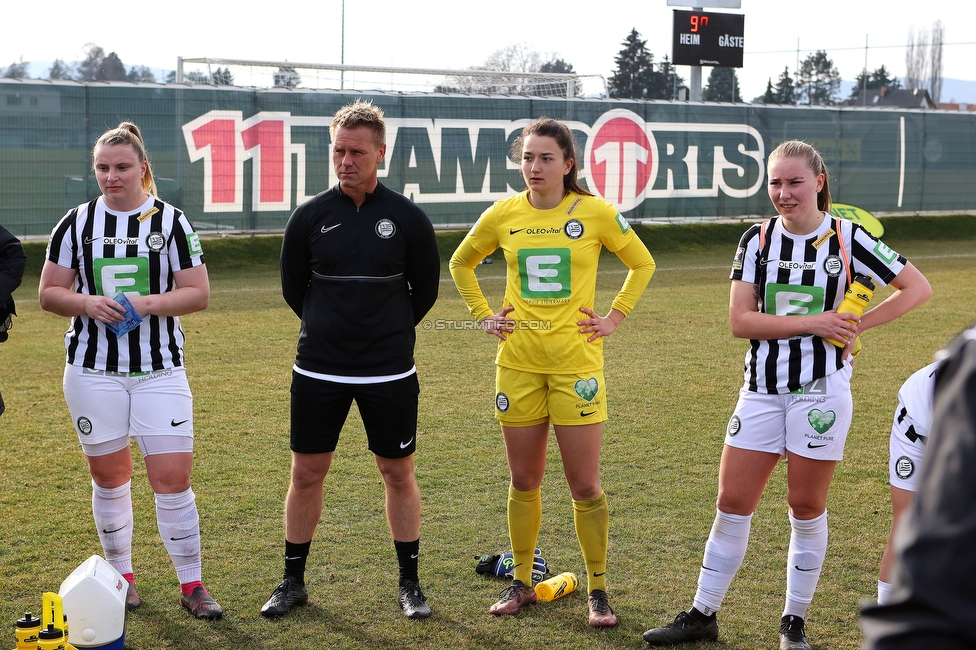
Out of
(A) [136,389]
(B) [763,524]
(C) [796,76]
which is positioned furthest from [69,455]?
(C) [796,76]

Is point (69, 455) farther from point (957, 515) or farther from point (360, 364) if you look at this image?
point (957, 515)

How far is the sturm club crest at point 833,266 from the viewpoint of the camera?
3.81 metres

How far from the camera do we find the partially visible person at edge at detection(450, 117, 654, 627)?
165 inches

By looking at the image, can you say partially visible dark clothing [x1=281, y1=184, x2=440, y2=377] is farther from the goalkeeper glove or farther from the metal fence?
the metal fence

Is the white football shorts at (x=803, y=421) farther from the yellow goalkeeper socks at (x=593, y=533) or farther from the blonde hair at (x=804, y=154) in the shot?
the blonde hair at (x=804, y=154)

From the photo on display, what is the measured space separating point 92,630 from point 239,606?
2.91ft

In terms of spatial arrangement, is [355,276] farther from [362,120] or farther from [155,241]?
[155,241]

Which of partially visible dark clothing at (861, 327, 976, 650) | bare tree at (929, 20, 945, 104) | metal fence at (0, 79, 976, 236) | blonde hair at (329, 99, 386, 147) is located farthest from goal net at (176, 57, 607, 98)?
bare tree at (929, 20, 945, 104)

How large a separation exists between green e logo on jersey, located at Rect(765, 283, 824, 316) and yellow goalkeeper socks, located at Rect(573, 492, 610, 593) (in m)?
1.12

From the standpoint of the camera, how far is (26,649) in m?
3.09

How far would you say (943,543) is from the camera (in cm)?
90

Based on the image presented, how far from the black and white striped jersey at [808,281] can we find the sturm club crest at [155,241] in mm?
2602

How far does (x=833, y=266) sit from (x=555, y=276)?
1177 mm

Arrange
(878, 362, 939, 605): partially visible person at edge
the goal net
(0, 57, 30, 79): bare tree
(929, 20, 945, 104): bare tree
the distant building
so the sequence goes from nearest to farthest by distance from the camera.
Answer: (878, 362, 939, 605): partially visible person at edge
the goal net
(0, 57, 30, 79): bare tree
the distant building
(929, 20, 945, 104): bare tree
